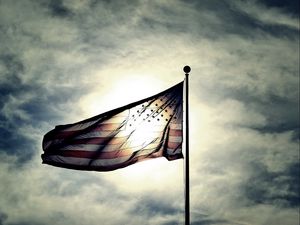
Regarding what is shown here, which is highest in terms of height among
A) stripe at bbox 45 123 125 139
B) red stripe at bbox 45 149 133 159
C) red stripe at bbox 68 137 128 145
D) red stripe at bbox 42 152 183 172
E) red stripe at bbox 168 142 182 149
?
stripe at bbox 45 123 125 139

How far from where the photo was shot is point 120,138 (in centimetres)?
2606

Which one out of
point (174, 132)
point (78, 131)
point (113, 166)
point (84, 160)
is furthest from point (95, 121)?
point (174, 132)

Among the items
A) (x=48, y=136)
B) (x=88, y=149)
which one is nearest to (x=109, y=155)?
(x=88, y=149)

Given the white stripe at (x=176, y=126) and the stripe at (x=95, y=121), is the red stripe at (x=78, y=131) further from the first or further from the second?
the white stripe at (x=176, y=126)

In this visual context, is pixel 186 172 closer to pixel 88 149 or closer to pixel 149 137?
pixel 149 137

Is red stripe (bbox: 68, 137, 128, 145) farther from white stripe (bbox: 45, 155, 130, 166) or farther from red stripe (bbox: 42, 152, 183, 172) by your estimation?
red stripe (bbox: 42, 152, 183, 172)

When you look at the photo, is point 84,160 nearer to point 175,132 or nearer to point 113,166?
point 113,166

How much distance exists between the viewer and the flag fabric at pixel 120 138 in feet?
83.3

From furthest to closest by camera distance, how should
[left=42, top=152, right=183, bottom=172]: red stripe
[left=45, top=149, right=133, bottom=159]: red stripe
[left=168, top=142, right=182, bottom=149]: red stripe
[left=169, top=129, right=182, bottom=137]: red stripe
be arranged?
1. [left=169, top=129, right=182, bottom=137]: red stripe
2. [left=45, top=149, right=133, bottom=159]: red stripe
3. [left=168, top=142, right=182, bottom=149]: red stripe
4. [left=42, top=152, right=183, bottom=172]: red stripe

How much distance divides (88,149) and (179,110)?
13.2ft

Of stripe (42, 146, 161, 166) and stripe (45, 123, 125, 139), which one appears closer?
stripe (42, 146, 161, 166)

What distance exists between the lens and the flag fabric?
999 inches

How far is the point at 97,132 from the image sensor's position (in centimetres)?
2606

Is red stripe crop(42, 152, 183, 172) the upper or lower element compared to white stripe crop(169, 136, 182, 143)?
lower
